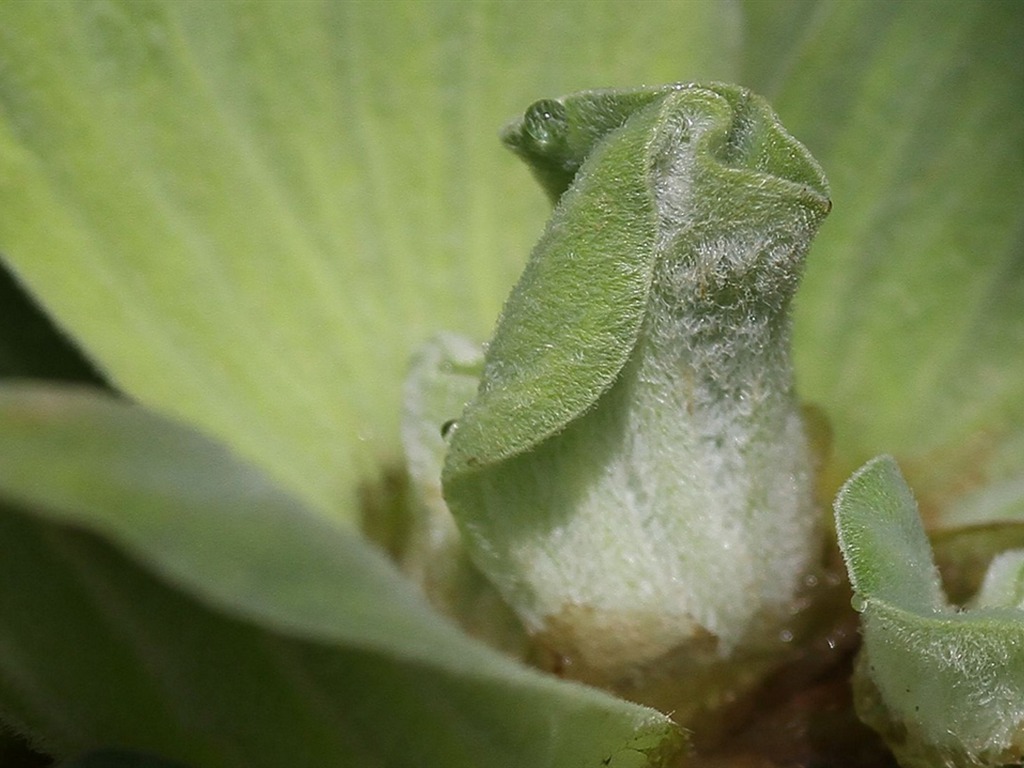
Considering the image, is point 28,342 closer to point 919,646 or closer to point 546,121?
point 546,121

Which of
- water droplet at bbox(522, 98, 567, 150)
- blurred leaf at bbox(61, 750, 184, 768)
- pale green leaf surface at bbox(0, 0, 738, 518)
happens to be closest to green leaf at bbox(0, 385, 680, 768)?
blurred leaf at bbox(61, 750, 184, 768)

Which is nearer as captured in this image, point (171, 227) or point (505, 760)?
point (505, 760)

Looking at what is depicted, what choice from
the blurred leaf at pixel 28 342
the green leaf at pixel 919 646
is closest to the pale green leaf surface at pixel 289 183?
the blurred leaf at pixel 28 342

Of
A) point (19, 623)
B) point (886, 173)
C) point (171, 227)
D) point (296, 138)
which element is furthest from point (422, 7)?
point (19, 623)

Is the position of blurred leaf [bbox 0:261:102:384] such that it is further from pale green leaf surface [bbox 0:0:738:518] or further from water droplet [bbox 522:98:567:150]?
water droplet [bbox 522:98:567:150]

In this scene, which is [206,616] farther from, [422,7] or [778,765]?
[422,7]

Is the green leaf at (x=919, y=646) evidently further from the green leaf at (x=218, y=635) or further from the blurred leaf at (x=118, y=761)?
the blurred leaf at (x=118, y=761)

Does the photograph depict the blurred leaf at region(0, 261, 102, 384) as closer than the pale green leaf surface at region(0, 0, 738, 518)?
Yes
